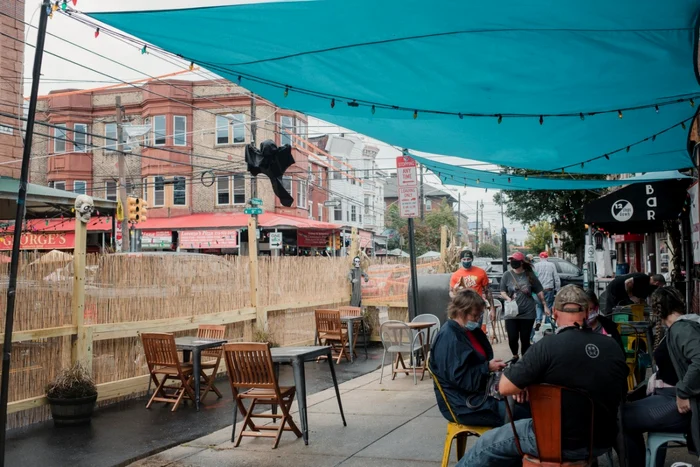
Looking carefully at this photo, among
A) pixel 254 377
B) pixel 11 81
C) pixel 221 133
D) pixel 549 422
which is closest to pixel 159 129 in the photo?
pixel 221 133

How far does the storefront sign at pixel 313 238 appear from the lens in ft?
121

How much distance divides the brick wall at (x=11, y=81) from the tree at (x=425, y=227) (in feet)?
159

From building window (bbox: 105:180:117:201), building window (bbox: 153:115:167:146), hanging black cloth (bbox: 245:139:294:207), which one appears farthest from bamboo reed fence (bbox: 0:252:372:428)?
building window (bbox: 105:180:117:201)

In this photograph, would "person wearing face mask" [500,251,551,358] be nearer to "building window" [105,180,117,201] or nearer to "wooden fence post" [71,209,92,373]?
"wooden fence post" [71,209,92,373]

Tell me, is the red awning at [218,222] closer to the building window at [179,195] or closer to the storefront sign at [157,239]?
the storefront sign at [157,239]

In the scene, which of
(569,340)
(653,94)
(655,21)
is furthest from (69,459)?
(653,94)

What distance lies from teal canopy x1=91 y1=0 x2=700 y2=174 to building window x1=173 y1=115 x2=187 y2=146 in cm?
2960

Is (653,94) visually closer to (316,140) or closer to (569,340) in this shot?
(569,340)

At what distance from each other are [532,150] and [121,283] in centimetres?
624

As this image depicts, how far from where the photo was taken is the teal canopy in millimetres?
4473

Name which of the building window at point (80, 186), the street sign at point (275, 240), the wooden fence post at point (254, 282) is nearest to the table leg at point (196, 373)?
the wooden fence post at point (254, 282)

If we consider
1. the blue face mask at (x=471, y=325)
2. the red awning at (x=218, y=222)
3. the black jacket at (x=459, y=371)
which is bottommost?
the black jacket at (x=459, y=371)

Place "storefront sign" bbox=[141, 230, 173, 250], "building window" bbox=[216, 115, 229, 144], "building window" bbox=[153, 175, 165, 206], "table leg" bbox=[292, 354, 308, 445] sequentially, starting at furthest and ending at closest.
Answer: "building window" bbox=[153, 175, 165, 206] → "building window" bbox=[216, 115, 229, 144] → "storefront sign" bbox=[141, 230, 173, 250] → "table leg" bbox=[292, 354, 308, 445]

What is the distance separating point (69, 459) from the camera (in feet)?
20.6
